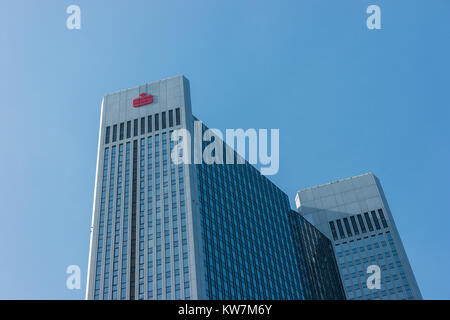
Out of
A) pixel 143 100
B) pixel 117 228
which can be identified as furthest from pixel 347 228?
pixel 117 228

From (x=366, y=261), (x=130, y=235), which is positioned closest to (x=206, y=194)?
(x=130, y=235)

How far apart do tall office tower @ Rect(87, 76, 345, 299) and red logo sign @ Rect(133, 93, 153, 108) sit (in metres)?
0.29

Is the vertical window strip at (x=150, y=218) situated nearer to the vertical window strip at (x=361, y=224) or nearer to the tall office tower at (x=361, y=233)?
the tall office tower at (x=361, y=233)

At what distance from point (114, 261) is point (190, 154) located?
28.5 m

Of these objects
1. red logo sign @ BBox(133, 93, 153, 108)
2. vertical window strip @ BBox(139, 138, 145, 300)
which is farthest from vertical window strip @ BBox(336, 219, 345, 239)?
vertical window strip @ BBox(139, 138, 145, 300)

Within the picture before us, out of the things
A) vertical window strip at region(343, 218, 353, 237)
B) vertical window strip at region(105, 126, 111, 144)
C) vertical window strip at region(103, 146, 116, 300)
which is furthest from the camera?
vertical window strip at region(343, 218, 353, 237)

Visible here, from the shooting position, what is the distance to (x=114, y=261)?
108688 millimetres

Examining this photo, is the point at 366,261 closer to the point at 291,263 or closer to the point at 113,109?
the point at 291,263

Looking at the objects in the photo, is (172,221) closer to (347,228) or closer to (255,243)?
(255,243)

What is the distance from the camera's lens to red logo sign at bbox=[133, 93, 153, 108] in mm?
135750

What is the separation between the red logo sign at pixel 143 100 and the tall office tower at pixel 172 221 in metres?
0.29

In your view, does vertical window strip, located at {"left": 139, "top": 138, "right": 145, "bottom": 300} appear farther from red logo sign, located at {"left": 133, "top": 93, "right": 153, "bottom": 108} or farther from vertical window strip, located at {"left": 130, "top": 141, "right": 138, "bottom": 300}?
red logo sign, located at {"left": 133, "top": 93, "right": 153, "bottom": 108}

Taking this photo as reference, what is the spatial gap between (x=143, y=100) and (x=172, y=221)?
126 ft

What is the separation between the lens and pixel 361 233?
185125mm
